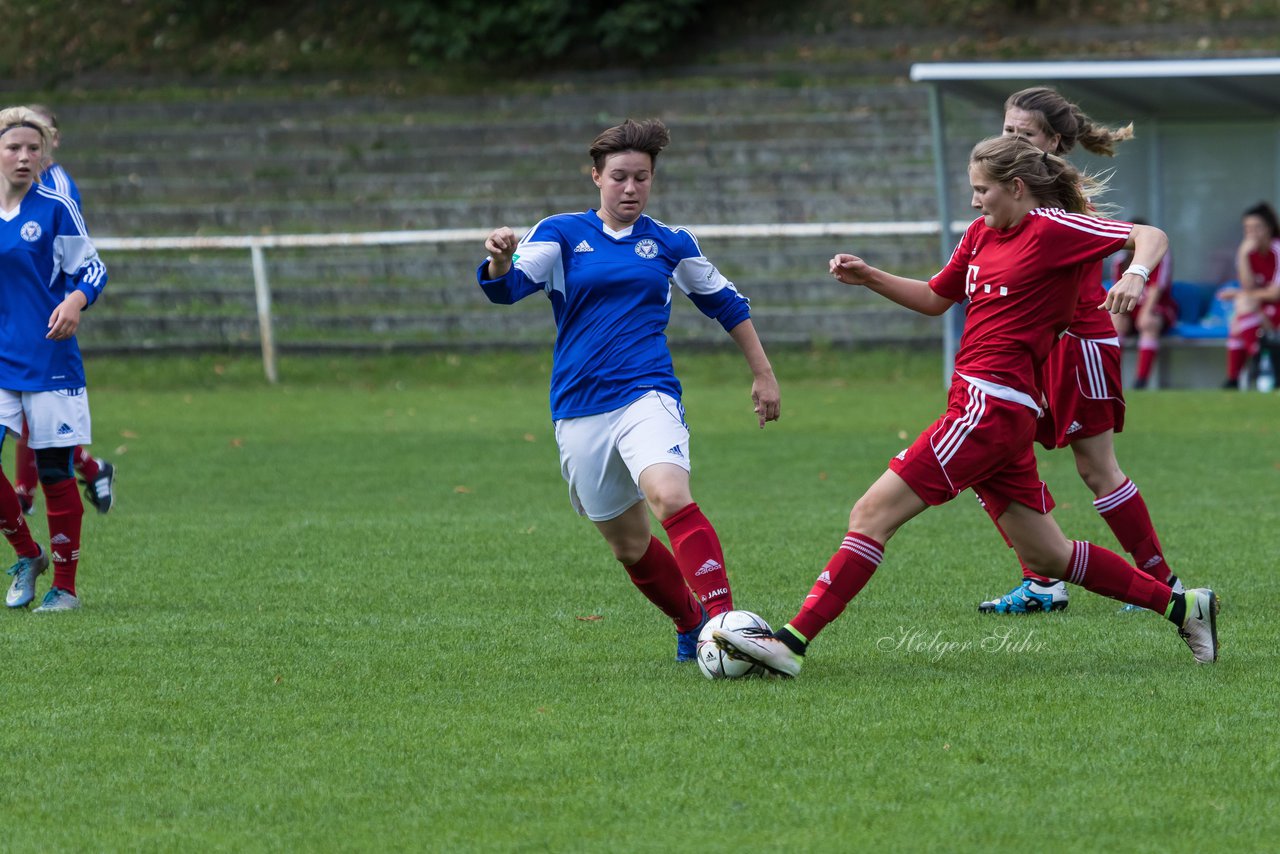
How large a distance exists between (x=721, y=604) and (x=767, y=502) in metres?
4.56

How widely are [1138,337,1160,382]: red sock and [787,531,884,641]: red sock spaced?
1138cm

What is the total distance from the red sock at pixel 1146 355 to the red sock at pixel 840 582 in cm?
1138

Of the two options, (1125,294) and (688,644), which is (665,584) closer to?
(688,644)

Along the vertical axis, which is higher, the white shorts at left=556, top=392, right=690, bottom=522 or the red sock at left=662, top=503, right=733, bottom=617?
the white shorts at left=556, top=392, right=690, bottom=522

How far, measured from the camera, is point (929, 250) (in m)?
19.5

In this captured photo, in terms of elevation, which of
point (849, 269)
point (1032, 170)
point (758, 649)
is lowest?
point (758, 649)

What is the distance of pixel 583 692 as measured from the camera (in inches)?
207

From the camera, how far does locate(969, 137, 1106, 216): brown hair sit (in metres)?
5.37

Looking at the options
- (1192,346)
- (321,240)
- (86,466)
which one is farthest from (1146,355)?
(86,466)

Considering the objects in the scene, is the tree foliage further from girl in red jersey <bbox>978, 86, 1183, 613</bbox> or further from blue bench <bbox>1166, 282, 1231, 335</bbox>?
girl in red jersey <bbox>978, 86, 1183, 613</bbox>

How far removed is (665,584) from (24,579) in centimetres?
290

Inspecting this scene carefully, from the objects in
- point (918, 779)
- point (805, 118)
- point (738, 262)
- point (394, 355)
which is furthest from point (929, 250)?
point (918, 779)

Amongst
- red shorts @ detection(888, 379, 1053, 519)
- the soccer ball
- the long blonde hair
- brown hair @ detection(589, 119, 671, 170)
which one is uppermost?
the long blonde hair

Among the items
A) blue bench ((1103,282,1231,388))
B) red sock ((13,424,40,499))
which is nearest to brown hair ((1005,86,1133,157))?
red sock ((13,424,40,499))
